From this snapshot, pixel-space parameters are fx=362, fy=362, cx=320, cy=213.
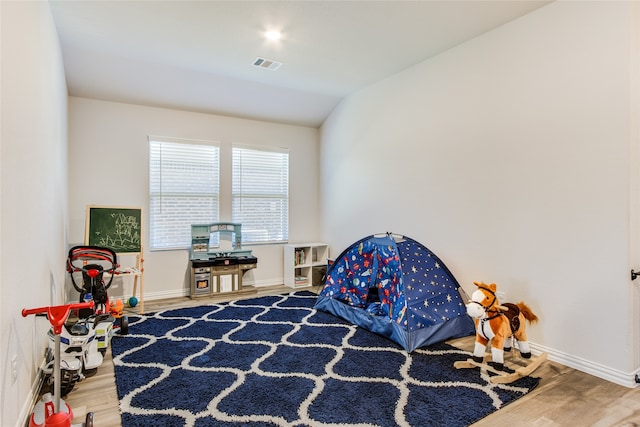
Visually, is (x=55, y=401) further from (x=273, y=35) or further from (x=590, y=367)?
(x=590, y=367)

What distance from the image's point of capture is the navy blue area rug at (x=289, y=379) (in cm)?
203

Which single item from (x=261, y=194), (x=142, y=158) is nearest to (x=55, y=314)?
(x=142, y=158)

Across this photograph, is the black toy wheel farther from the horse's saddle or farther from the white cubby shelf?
the white cubby shelf

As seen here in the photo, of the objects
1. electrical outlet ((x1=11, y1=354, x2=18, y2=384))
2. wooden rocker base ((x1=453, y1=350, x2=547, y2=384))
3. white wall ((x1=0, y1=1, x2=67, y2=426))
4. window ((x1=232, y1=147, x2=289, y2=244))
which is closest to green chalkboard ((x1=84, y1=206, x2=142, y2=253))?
white wall ((x1=0, y1=1, x2=67, y2=426))

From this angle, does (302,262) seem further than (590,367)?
Yes

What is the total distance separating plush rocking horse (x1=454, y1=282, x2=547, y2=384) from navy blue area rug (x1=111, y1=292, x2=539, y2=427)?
14cm

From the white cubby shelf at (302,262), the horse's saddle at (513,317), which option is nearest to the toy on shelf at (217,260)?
the white cubby shelf at (302,262)

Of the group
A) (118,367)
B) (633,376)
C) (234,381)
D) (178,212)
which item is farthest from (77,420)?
(633,376)

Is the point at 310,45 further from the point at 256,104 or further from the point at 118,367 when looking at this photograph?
the point at 118,367

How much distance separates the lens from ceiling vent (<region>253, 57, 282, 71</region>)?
3.83 m

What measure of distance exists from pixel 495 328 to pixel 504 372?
30cm

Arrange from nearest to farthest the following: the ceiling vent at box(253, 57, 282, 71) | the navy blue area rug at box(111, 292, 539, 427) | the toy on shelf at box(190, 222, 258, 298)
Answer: the navy blue area rug at box(111, 292, 539, 427)
the ceiling vent at box(253, 57, 282, 71)
the toy on shelf at box(190, 222, 258, 298)

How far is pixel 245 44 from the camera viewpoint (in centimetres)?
347

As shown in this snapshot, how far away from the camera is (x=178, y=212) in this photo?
15.8 ft
